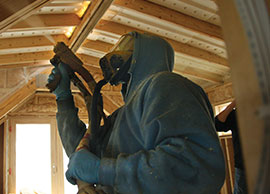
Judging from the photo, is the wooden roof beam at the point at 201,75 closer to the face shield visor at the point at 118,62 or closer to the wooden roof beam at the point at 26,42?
the wooden roof beam at the point at 26,42

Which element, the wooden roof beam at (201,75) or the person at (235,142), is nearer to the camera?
the person at (235,142)

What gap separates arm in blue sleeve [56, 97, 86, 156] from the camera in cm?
146

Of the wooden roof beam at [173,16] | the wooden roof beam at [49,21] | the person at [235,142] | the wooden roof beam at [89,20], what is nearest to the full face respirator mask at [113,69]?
the person at [235,142]

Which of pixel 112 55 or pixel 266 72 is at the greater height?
pixel 112 55

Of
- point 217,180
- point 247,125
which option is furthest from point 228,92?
point 247,125

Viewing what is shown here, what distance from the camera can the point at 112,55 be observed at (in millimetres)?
1276

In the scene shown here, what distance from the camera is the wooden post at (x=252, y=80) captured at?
41 centimetres

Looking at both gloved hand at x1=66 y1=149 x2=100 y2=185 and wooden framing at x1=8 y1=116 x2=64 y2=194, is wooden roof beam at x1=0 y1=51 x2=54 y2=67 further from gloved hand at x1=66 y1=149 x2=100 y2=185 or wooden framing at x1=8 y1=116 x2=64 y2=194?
gloved hand at x1=66 y1=149 x2=100 y2=185

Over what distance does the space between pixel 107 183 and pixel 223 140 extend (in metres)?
4.94

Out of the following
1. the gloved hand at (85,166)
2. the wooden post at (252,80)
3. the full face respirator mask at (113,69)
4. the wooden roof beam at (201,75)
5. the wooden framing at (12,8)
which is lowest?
the gloved hand at (85,166)

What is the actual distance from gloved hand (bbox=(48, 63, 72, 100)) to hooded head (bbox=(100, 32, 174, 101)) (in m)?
0.38

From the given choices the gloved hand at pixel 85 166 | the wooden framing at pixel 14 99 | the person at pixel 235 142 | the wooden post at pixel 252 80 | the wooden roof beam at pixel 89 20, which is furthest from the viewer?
the wooden framing at pixel 14 99

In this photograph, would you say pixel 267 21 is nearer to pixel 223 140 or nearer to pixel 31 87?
pixel 223 140

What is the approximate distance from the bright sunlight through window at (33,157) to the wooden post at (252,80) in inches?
268
